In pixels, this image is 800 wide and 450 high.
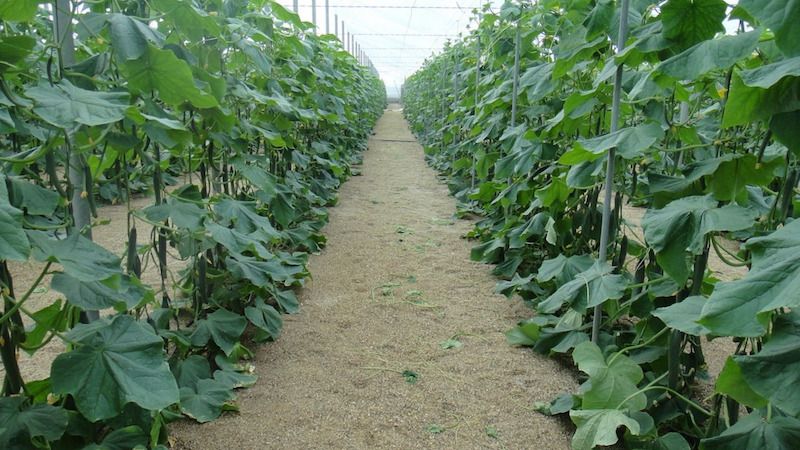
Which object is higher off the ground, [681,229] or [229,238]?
[681,229]

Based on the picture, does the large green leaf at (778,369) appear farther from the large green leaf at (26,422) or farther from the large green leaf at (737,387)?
the large green leaf at (26,422)

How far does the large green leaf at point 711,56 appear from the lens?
4.78 ft

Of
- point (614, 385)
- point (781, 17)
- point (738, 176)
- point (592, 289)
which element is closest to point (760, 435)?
point (614, 385)

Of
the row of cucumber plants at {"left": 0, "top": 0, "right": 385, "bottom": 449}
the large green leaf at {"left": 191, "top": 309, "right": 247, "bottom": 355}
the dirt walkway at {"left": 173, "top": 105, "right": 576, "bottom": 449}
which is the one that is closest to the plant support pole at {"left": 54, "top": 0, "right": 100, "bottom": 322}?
the row of cucumber plants at {"left": 0, "top": 0, "right": 385, "bottom": 449}

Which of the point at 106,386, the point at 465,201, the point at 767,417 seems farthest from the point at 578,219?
the point at 465,201

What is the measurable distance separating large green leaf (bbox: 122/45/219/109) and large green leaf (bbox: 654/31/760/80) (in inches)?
51.4

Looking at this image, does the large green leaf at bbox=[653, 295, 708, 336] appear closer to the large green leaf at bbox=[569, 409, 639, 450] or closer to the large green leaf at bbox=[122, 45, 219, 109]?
the large green leaf at bbox=[569, 409, 639, 450]

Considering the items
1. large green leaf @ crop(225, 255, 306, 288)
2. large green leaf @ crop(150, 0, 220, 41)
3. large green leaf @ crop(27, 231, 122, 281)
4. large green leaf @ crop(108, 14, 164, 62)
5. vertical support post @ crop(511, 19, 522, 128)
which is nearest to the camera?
large green leaf @ crop(27, 231, 122, 281)

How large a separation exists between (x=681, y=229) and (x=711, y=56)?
0.49 m

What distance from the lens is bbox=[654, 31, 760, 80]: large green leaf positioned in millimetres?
1457

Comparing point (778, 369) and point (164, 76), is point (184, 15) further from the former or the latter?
point (778, 369)

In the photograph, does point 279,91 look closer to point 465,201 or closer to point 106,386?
point 106,386

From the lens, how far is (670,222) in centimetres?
172

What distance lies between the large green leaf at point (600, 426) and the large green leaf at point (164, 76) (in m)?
1.49
